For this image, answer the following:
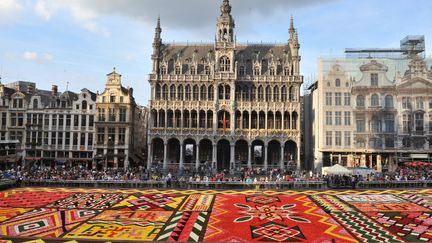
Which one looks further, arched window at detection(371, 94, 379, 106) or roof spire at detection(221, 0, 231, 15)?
roof spire at detection(221, 0, 231, 15)

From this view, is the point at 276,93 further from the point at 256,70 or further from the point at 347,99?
the point at 347,99

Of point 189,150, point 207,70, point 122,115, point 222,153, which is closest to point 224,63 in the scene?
point 207,70

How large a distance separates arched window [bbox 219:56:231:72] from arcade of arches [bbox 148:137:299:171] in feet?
39.8

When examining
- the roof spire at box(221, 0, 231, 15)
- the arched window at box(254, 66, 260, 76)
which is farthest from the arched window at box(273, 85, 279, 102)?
the roof spire at box(221, 0, 231, 15)

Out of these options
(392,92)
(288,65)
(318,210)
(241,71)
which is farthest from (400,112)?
(318,210)

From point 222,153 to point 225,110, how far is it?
783cm

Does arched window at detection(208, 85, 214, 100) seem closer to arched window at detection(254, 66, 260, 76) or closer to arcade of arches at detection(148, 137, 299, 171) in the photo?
arcade of arches at detection(148, 137, 299, 171)

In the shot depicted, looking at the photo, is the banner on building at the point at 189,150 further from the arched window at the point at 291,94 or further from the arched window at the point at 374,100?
the arched window at the point at 374,100

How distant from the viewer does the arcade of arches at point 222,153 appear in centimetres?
6259

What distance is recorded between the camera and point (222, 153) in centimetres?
6594

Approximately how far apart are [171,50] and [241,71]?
46.6 ft

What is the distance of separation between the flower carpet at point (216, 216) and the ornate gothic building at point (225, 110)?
27.5m

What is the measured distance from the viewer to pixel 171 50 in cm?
7050

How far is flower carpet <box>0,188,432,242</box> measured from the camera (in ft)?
67.8
